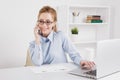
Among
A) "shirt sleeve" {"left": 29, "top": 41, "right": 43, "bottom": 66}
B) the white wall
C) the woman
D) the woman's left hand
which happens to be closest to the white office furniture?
the white wall

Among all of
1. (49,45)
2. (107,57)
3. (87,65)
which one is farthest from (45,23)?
(107,57)

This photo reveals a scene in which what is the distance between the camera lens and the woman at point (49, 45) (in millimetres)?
2211

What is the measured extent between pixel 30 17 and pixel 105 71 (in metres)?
A: 2.06

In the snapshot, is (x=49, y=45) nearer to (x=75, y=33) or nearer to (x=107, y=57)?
(x=107, y=57)

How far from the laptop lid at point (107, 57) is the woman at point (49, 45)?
54 cm

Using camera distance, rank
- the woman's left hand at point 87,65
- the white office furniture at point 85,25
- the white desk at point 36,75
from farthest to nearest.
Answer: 1. the white office furniture at point 85,25
2. the woman's left hand at point 87,65
3. the white desk at point 36,75

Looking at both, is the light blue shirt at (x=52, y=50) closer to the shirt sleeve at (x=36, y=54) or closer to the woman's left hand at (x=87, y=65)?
the shirt sleeve at (x=36, y=54)

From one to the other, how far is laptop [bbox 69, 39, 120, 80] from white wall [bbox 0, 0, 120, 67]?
179cm

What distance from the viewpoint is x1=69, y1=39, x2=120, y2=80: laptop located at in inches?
58.3

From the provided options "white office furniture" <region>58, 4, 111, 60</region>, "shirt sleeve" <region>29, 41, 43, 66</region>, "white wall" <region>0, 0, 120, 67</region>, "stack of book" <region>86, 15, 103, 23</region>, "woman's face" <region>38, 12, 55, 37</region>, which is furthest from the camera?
"stack of book" <region>86, 15, 103, 23</region>

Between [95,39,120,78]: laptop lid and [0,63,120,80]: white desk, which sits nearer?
[95,39,120,78]: laptop lid

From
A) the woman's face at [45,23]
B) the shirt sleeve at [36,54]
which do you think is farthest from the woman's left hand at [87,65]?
the woman's face at [45,23]

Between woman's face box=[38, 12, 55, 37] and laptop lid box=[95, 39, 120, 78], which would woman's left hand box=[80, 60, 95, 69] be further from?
woman's face box=[38, 12, 55, 37]

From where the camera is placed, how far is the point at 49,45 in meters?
2.35
